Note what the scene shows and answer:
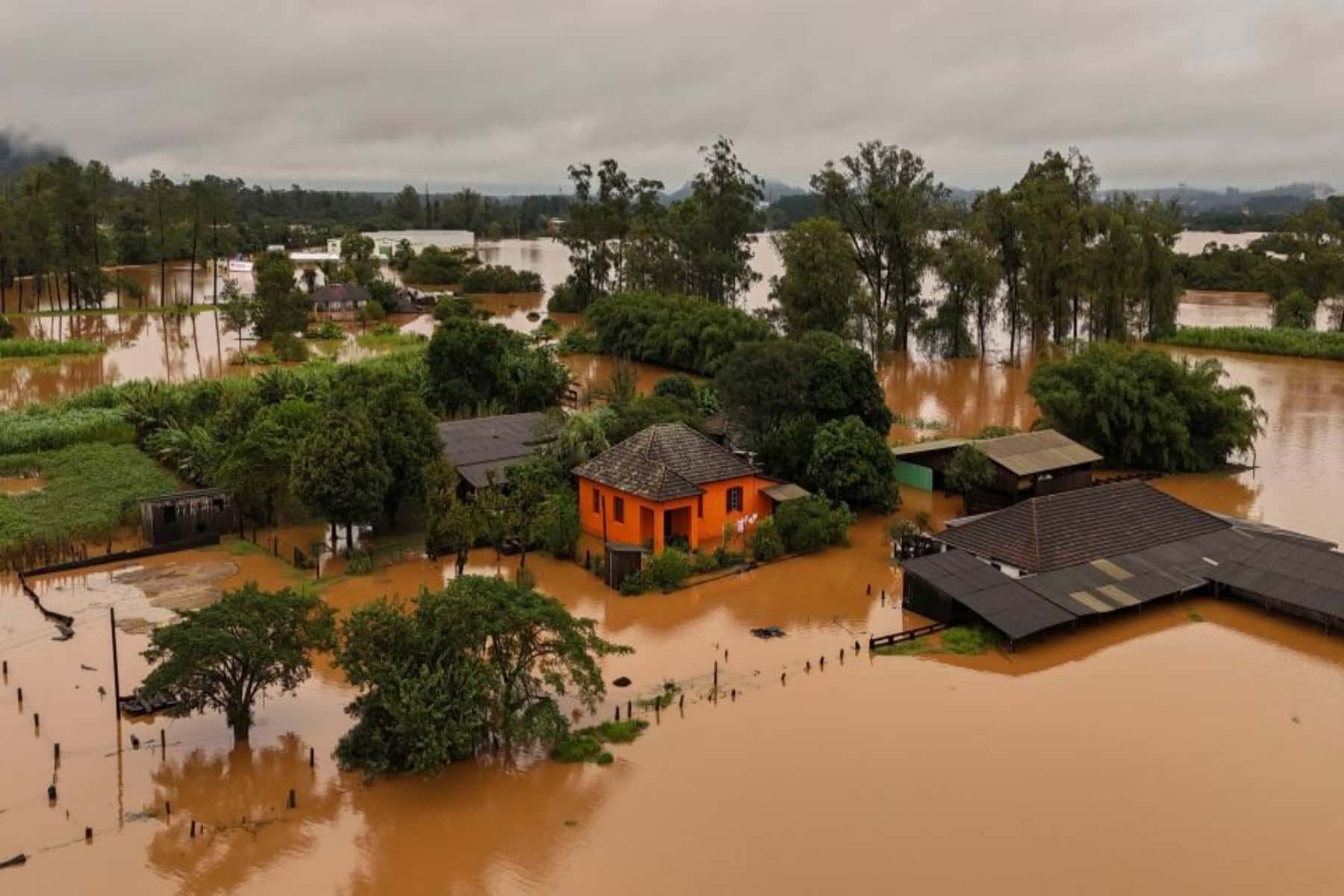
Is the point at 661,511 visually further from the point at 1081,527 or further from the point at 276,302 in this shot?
the point at 276,302

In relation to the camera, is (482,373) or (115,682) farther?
(482,373)

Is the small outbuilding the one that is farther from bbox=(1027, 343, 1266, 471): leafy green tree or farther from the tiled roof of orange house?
the tiled roof of orange house

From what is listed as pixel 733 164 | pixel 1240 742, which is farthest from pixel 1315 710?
pixel 733 164

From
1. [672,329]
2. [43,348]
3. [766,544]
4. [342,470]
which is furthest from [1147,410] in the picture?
[43,348]

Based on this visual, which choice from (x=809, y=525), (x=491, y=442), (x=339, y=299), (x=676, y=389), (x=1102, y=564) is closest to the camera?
(x=1102, y=564)

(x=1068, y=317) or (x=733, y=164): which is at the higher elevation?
(x=733, y=164)

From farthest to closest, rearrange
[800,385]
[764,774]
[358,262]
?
[358,262], [800,385], [764,774]

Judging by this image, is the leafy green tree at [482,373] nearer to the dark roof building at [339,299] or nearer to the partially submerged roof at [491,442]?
the partially submerged roof at [491,442]

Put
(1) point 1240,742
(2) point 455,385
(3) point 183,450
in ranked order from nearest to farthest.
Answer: (1) point 1240,742
(3) point 183,450
(2) point 455,385

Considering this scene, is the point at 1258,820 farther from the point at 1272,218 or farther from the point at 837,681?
the point at 1272,218
